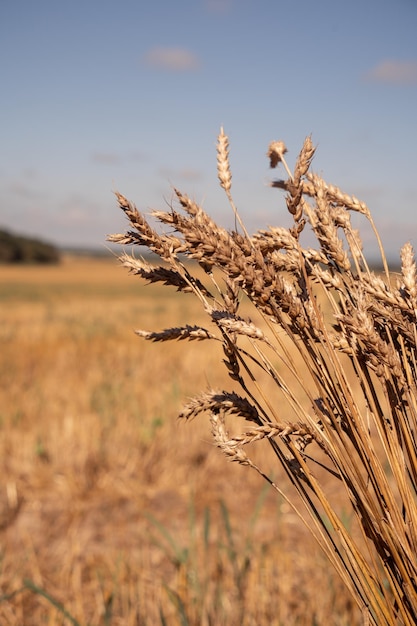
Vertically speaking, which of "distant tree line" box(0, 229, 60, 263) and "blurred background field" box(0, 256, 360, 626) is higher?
"distant tree line" box(0, 229, 60, 263)

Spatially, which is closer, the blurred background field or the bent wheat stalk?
the bent wheat stalk

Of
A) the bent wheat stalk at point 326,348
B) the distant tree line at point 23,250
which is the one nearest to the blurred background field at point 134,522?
the bent wheat stalk at point 326,348

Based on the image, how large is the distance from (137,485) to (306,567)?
65.3 inches

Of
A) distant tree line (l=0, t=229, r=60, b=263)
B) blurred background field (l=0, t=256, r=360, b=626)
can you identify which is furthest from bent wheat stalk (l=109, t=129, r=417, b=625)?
distant tree line (l=0, t=229, r=60, b=263)

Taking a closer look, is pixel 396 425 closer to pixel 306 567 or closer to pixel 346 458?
pixel 346 458

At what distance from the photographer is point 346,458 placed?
3.82 feet

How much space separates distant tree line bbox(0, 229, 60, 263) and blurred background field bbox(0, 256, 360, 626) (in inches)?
2723

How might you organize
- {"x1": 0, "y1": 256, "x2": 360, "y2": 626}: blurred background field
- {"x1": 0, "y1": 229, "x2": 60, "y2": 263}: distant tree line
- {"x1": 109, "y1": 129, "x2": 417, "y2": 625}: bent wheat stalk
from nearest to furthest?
{"x1": 109, "y1": 129, "x2": 417, "y2": 625}: bent wheat stalk
{"x1": 0, "y1": 256, "x2": 360, "y2": 626}: blurred background field
{"x1": 0, "y1": 229, "x2": 60, "y2": 263}: distant tree line

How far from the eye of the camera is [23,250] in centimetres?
7531

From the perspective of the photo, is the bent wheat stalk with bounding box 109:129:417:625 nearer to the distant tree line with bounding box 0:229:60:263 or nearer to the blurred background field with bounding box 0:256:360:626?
the blurred background field with bounding box 0:256:360:626

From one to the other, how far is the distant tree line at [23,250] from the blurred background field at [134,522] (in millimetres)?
69175

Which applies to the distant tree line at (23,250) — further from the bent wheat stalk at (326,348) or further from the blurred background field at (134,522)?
the bent wheat stalk at (326,348)

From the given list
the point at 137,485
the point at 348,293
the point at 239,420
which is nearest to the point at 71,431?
the point at 137,485

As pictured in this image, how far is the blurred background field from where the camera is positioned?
2809mm
